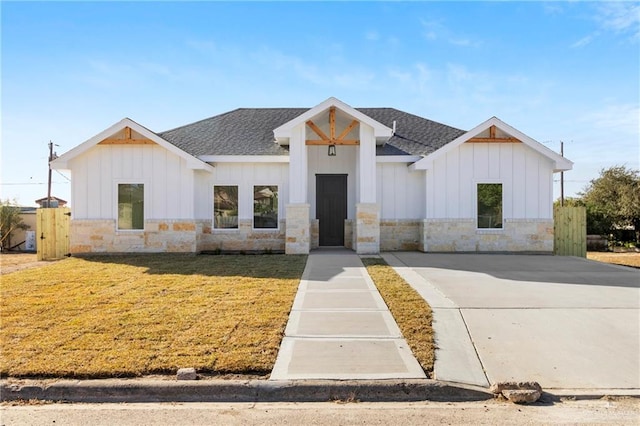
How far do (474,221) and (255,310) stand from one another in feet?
37.5

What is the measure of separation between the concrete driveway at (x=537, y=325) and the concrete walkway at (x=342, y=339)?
0.60 metres

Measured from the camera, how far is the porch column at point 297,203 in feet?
49.7

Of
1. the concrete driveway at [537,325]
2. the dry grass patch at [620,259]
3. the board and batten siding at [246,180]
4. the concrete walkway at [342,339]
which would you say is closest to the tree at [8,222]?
the board and batten siding at [246,180]

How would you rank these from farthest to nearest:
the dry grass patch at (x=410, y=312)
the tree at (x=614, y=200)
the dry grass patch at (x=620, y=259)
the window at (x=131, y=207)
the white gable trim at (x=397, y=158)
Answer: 1. the tree at (x=614, y=200)
2. the dry grass patch at (x=620, y=259)
3. the white gable trim at (x=397, y=158)
4. the window at (x=131, y=207)
5. the dry grass patch at (x=410, y=312)

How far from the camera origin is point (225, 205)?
16672mm

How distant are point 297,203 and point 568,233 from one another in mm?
10732

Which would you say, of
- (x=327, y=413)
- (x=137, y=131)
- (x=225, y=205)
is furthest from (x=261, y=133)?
(x=327, y=413)

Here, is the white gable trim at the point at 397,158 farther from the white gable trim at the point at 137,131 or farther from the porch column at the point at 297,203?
the white gable trim at the point at 137,131

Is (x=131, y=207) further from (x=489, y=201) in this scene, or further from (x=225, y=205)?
(x=489, y=201)

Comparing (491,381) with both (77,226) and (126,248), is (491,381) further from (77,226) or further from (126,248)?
(77,226)

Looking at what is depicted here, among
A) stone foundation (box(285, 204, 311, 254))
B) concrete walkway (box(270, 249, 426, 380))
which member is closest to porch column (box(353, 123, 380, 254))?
stone foundation (box(285, 204, 311, 254))

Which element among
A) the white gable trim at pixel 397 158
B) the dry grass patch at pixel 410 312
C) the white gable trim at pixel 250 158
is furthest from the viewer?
the white gable trim at pixel 397 158

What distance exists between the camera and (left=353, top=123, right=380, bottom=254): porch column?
15242 millimetres

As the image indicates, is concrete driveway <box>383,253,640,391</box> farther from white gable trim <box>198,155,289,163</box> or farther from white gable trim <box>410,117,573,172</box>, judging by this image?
white gable trim <box>198,155,289,163</box>
